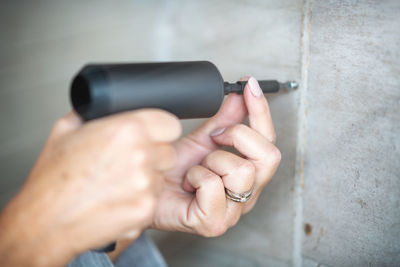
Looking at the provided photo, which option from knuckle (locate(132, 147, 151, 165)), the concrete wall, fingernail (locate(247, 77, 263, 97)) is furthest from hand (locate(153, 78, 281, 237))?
knuckle (locate(132, 147, 151, 165))

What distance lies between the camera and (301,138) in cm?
65

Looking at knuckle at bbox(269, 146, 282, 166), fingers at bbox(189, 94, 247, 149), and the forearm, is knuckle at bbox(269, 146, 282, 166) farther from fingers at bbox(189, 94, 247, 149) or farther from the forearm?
the forearm

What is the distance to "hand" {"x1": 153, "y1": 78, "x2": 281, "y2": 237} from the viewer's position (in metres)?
0.57

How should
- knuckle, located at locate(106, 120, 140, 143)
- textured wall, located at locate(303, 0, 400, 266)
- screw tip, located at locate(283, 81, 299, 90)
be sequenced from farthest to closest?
1. screw tip, located at locate(283, 81, 299, 90)
2. textured wall, located at locate(303, 0, 400, 266)
3. knuckle, located at locate(106, 120, 140, 143)

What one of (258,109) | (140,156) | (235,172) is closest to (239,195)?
(235,172)

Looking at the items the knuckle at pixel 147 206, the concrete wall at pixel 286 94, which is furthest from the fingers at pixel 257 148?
the knuckle at pixel 147 206

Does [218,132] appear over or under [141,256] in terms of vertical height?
over

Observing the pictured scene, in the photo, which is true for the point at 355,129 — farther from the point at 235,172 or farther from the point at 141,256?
the point at 141,256

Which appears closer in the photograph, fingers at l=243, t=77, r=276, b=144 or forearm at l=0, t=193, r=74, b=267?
forearm at l=0, t=193, r=74, b=267

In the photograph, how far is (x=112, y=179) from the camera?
14.9 inches

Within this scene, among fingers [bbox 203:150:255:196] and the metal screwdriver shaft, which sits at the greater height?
the metal screwdriver shaft

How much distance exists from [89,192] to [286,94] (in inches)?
17.2

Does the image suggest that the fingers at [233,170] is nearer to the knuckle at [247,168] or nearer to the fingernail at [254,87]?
the knuckle at [247,168]

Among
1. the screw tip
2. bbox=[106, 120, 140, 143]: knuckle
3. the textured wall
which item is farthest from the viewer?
the screw tip
